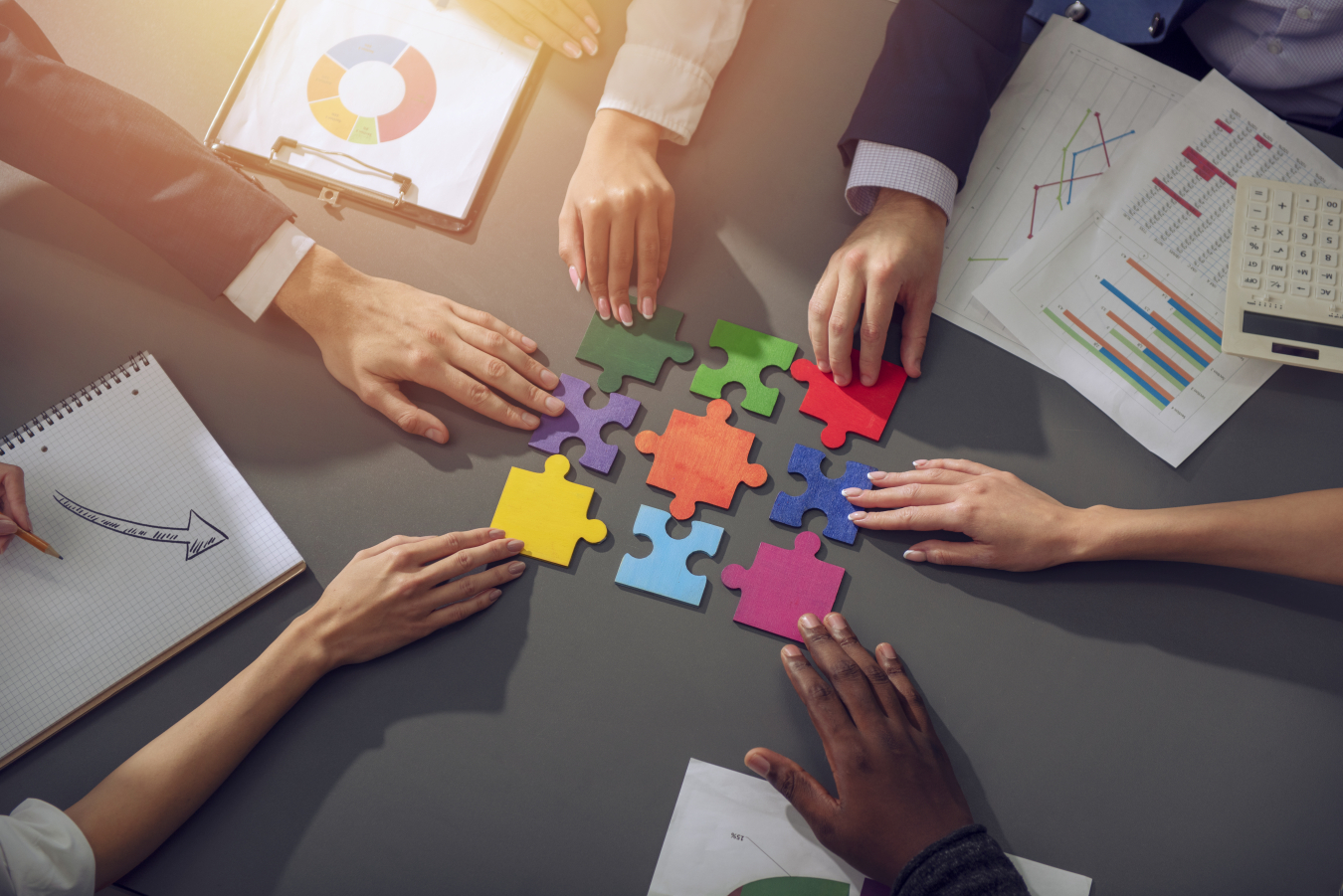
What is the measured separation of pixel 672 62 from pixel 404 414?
2.50 ft

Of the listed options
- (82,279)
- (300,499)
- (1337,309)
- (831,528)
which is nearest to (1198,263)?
(1337,309)

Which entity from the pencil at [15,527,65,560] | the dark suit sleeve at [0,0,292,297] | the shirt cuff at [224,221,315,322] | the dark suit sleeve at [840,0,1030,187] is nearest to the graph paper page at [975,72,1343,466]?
the dark suit sleeve at [840,0,1030,187]

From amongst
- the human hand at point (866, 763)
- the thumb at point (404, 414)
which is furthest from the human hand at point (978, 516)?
the thumb at point (404, 414)

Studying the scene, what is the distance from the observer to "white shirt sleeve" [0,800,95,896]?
938 millimetres

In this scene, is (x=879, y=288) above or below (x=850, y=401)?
above

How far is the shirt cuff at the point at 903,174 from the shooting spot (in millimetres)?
1222

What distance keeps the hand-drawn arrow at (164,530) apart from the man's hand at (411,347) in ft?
1.01

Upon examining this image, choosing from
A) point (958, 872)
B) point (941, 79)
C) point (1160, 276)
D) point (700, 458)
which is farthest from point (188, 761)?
point (1160, 276)

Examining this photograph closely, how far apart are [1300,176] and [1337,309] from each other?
0.25 m

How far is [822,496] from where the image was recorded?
1175 mm

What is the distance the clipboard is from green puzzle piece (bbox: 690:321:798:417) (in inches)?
19.3

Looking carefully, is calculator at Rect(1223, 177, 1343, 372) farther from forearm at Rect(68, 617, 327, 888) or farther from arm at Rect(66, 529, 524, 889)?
forearm at Rect(68, 617, 327, 888)

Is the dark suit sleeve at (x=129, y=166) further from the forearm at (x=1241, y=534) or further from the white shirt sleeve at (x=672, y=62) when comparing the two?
the forearm at (x=1241, y=534)

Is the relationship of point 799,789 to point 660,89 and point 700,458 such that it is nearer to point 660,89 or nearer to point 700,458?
point 700,458
